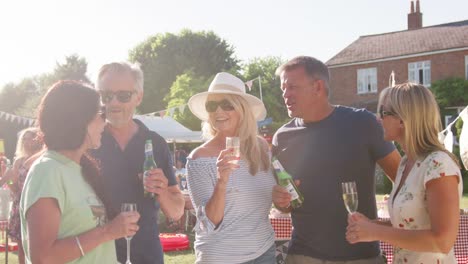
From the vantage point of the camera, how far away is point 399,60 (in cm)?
3159

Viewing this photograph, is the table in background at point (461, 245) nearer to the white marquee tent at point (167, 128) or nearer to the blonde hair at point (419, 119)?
the blonde hair at point (419, 119)

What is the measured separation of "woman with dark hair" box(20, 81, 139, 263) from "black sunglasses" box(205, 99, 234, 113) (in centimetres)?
107

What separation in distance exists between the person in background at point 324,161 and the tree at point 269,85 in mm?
33640

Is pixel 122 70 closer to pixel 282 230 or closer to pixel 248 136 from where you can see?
pixel 248 136

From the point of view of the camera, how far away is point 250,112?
3.63 metres

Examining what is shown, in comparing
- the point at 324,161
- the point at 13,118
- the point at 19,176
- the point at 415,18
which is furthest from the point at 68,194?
the point at 415,18

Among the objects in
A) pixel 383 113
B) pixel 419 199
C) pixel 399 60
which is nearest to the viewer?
pixel 419 199

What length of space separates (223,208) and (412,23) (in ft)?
116

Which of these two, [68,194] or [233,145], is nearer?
[68,194]

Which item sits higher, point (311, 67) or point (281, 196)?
point (311, 67)

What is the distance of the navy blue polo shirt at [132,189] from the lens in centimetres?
329

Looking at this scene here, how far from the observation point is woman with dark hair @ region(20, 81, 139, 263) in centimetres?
226

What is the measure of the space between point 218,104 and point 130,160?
71 centimetres

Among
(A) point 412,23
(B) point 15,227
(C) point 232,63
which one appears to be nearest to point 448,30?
(A) point 412,23
